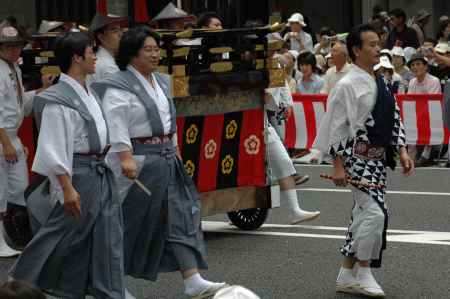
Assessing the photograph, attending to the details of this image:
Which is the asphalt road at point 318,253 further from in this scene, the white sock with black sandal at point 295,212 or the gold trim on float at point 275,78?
the gold trim on float at point 275,78

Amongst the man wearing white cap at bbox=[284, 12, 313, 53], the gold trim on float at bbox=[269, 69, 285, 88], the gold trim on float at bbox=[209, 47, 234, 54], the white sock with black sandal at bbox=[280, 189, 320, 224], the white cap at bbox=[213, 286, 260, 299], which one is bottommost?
the white sock with black sandal at bbox=[280, 189, 320, 224]

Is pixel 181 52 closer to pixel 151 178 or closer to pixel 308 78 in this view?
pixel 151 178

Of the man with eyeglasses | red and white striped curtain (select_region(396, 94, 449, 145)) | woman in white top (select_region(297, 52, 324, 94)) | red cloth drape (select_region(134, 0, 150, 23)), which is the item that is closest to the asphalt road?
the man with eyeglasses

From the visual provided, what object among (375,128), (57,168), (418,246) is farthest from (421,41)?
(57,168)

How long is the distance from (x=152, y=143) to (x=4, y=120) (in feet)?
6.97

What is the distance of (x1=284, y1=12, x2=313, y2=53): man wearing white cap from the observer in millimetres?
18984

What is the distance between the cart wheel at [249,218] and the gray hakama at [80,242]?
3.71m

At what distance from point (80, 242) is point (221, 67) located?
10.7ft

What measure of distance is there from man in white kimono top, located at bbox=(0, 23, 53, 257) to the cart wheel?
1.84 meters

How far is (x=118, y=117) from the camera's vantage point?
23.8 ft

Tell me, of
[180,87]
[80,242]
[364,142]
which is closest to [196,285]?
[80,242]

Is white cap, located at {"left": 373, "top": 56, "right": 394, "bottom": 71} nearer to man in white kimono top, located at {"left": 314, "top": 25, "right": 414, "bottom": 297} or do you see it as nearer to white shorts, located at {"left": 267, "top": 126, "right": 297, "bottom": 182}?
white shorts, located at {"left": 267, "top": 126, "right": 297, "bottom": 182}

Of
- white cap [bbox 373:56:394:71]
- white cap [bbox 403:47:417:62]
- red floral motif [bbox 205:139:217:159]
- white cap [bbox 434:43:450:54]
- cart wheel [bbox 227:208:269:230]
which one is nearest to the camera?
red floral motif [bbox 205:139:217:159]

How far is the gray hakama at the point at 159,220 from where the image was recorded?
7.46 meters
